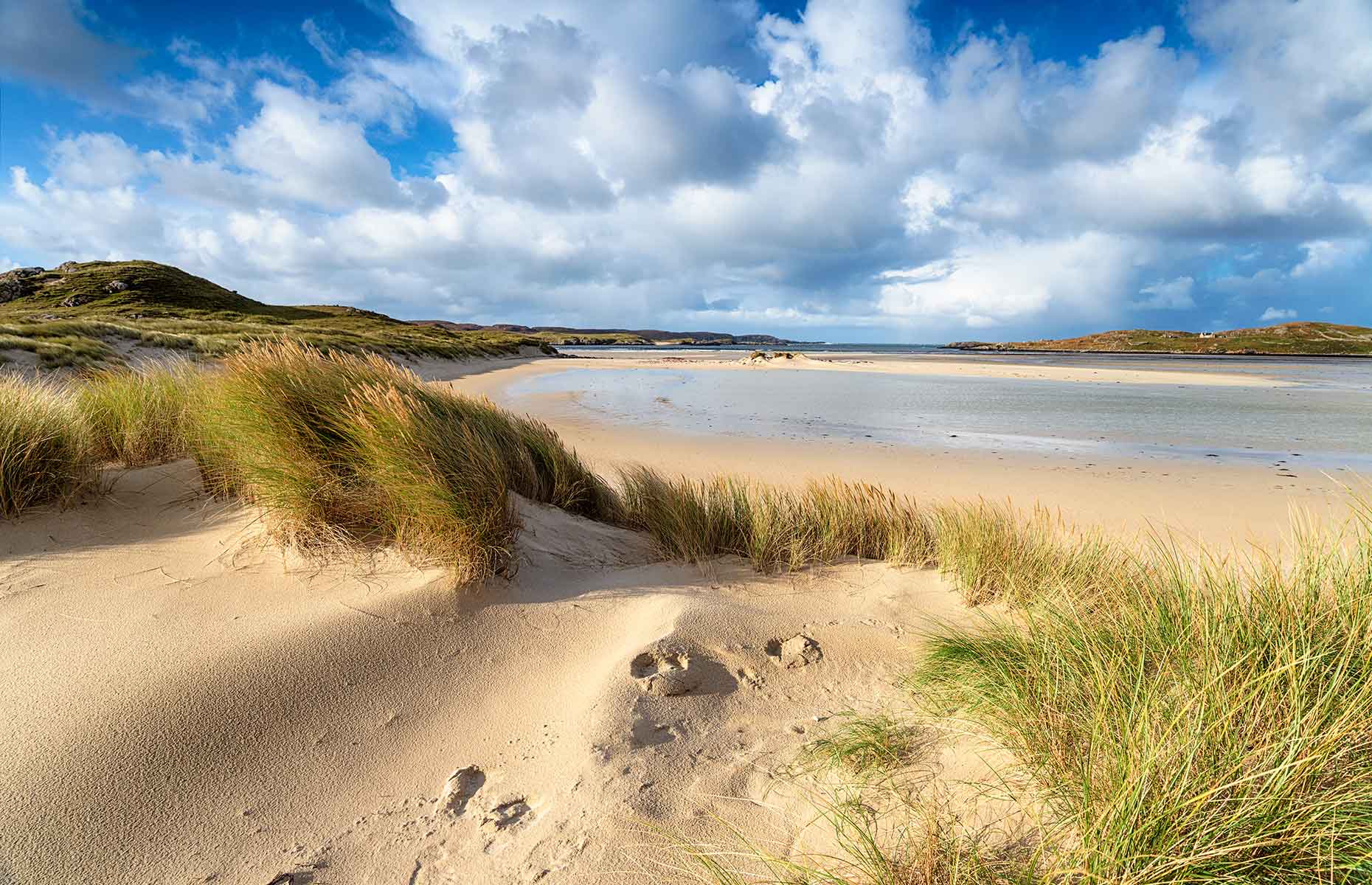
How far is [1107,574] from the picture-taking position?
3605 millimetres

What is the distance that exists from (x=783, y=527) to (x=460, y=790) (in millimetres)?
2986

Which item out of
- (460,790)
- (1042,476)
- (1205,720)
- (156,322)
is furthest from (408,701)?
(156,322)

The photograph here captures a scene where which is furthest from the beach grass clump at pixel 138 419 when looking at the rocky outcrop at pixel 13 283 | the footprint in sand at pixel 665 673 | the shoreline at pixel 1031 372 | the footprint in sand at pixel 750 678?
the rocky outcrop at pixel 13 283

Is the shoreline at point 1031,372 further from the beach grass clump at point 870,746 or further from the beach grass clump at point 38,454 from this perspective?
the beach grass clump at point 38,454

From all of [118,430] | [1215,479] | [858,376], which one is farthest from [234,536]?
[858,376]

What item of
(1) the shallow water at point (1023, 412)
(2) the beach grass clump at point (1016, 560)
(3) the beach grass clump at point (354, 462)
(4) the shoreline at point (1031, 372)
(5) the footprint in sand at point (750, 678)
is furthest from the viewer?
(4) the shoreline at point (1031, 372)

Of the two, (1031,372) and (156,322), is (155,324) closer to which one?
(156,322)

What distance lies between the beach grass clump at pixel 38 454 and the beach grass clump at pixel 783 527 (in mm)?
4111

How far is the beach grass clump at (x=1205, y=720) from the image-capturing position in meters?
1.54

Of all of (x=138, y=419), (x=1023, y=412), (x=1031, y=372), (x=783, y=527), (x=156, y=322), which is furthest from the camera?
(x=156, y=322)

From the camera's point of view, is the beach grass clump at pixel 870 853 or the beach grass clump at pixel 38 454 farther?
the beach grass clump at pixel 38 454

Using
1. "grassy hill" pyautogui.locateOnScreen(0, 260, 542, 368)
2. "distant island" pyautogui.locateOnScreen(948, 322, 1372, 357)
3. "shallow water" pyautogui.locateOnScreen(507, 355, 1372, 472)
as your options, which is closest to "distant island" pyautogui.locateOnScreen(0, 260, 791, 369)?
"grassy hill" pyautogui.locateOnScreen(0, 260, 542, 368)

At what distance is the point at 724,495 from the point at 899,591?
1.58 m

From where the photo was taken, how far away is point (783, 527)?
4844mm
